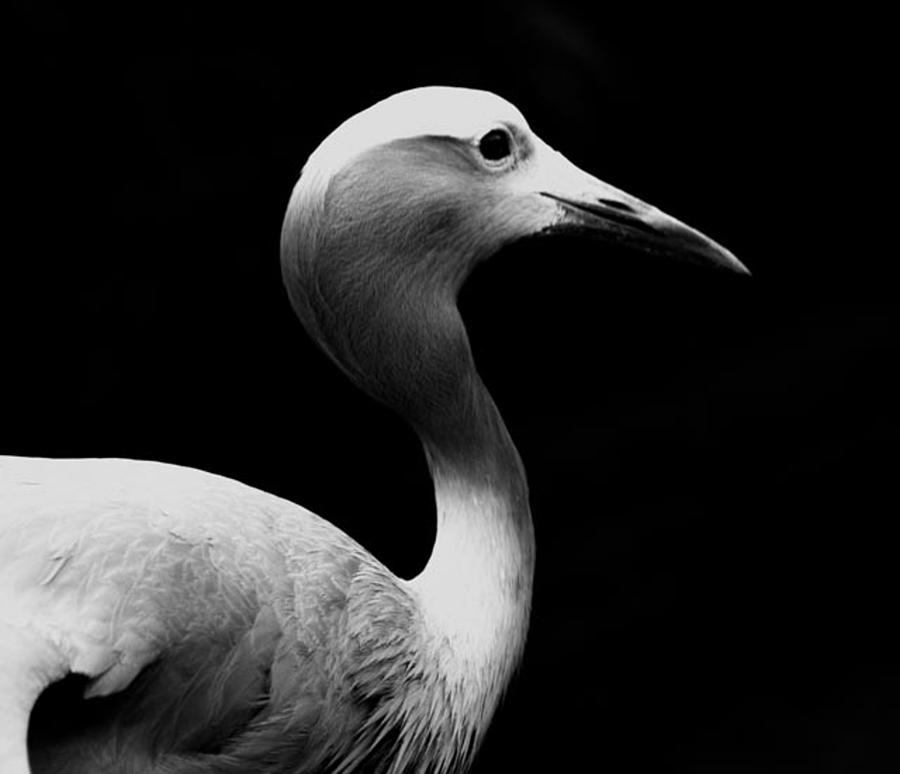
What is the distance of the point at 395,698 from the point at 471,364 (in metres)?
0.46

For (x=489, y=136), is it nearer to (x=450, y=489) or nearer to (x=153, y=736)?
(x=450, y=489)

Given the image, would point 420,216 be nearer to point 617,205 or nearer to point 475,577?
point 617,205

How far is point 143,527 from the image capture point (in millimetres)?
2238

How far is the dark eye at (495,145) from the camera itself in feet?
7.95

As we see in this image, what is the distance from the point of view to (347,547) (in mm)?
2455

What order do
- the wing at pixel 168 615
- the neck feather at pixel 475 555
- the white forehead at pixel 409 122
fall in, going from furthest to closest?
the neck feather at pixel 475 555 < the white forehead at pixel 409 122 < the wing at pixel 168 615

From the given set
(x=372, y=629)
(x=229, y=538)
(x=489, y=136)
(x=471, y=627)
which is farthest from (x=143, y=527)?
(x=489, y=136)

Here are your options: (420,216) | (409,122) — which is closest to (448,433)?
(420,216)

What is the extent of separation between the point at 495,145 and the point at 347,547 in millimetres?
569

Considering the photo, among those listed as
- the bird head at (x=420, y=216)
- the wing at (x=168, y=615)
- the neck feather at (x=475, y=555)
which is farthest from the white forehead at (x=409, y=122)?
the wing at (x=168, y=615)

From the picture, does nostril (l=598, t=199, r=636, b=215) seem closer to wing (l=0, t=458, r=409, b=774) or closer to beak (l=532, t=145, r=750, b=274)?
beak (l=532, t=145, r=750, b=274)

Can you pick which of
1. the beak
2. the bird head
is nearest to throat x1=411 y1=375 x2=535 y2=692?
the bird head

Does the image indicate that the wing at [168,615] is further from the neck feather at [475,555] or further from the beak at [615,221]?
the beak at [615,221]

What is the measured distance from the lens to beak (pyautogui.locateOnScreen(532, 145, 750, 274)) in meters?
2.46
